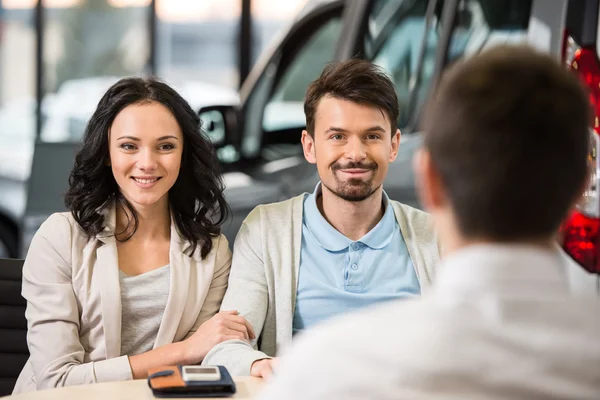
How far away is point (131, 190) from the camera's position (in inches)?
99.7

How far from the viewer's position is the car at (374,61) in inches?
114

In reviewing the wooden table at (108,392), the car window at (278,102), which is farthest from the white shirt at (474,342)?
the car window at (278,102)

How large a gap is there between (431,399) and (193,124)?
1.74m

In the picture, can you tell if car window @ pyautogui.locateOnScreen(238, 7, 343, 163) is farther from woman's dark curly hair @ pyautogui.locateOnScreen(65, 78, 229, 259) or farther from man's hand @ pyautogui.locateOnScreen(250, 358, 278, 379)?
man's hand @ pyautogui.locateOnScreen(250, 358, 278, 379)

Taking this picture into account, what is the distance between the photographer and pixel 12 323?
267cm

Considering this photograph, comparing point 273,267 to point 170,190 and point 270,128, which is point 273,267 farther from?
point 270,128

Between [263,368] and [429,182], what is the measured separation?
1.08m

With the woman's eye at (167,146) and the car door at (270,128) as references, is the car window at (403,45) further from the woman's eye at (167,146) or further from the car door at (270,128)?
the woman's eye at (167,146)

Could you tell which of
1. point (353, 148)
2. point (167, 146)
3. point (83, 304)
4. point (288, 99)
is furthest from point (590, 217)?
point (288, 99)

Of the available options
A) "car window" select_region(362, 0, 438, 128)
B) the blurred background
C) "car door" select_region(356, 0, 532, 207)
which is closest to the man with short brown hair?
"car door" select_region(356, 0, 532, 207)

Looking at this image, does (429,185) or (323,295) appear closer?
(429,185)

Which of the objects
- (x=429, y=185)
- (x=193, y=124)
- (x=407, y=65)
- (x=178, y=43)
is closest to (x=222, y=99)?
(x=178, y=43)

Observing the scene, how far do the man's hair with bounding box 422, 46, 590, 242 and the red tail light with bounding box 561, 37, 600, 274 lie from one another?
1.49m

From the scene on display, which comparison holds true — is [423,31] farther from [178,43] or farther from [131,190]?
[178,43]
